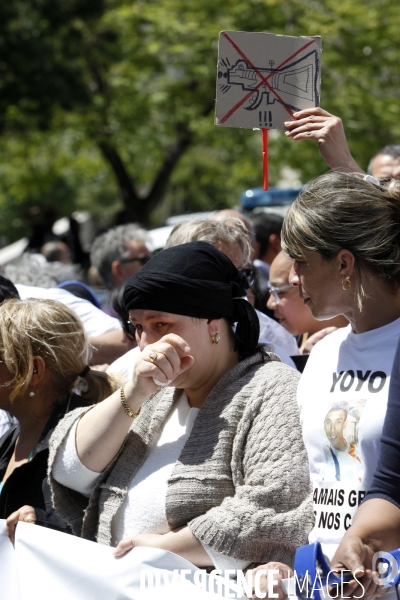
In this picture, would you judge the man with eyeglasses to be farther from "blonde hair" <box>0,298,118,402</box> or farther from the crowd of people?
the crowd of people

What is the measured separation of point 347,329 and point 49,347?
3.90ft

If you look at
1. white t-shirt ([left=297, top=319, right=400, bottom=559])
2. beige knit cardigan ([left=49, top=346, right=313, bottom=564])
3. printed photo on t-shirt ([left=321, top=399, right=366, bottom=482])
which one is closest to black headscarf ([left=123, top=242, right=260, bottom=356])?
beige knit cardigan ([left=49, top=346, right=313, bottom=564])

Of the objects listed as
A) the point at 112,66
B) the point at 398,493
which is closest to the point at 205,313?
the point at 398,493

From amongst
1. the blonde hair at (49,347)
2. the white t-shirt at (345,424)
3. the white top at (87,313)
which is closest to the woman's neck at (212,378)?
the white t-shirt at (345,424)

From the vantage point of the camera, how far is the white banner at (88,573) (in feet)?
7.79

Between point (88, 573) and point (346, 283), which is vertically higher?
point (346, 283)

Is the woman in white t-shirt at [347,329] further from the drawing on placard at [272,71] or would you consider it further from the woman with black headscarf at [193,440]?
the drawing on placard at [272,71]

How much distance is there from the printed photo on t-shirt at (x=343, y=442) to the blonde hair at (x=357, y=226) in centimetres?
32

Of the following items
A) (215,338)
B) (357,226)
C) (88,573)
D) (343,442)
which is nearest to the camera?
(343,442)

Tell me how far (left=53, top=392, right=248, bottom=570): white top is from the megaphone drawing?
3.92 ft

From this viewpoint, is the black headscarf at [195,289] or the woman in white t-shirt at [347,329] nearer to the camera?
the woman in white t-shirt at [347,329]

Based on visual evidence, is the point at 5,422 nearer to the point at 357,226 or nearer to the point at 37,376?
the point at 37,376

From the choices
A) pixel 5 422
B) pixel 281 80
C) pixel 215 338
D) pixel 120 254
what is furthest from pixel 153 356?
pixel 120 254

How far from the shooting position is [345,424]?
7.52 feet
